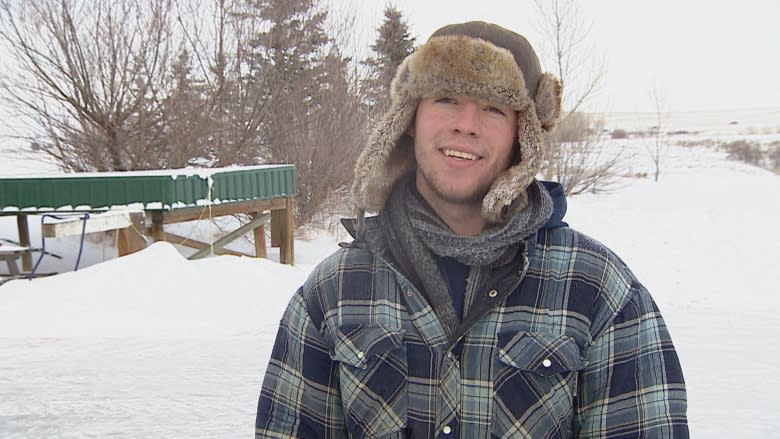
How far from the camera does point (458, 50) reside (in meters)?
1.81

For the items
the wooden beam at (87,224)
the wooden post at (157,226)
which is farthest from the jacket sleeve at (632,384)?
the wooden post at (157,226)

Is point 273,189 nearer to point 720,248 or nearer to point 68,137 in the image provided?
point 68,137

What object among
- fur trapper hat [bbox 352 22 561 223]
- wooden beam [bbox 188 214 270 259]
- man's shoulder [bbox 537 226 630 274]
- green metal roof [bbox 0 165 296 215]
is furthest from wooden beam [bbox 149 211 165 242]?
man's shoulder [bbox 537 226 630 274]

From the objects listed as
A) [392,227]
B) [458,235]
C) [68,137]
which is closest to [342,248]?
[392,227]

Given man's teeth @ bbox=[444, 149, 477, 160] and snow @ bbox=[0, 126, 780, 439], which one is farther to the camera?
snow @ bbox=[0, 126, 780, 439]

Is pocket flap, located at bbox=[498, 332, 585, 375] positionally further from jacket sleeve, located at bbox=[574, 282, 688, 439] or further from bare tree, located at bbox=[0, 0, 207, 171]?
bare tree, located at bbox=[0, 0, 207, 171]

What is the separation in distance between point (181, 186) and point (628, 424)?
8.93 metres

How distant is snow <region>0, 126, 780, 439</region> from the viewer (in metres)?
3.90

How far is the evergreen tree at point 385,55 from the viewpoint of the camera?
63.0 ft

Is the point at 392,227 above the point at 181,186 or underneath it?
above

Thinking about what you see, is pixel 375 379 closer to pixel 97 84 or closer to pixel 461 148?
pixel 461 148

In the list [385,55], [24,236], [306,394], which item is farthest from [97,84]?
[306,394]

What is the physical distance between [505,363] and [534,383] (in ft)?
0.28

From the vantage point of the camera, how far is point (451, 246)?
1701 millimetres
